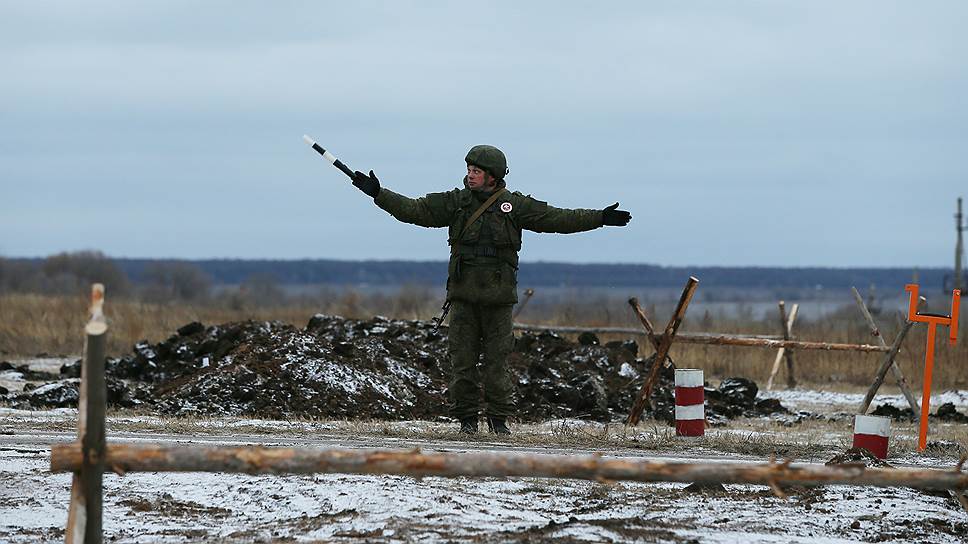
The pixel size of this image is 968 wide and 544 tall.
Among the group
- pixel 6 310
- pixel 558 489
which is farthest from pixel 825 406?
pixel 6 310

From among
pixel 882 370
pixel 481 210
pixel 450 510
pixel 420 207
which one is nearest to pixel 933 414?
pixel 882 370

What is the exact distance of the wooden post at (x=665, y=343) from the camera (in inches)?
581

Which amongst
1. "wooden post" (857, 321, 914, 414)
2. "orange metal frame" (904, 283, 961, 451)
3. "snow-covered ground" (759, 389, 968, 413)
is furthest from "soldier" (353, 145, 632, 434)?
"snow-covered ground" (759, 389, 968, 413)

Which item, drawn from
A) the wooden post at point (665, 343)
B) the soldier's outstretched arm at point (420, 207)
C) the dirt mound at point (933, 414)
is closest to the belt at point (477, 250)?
the soldier's outstretched arm at point (420, 207)

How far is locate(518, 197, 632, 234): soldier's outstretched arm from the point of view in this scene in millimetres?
12414

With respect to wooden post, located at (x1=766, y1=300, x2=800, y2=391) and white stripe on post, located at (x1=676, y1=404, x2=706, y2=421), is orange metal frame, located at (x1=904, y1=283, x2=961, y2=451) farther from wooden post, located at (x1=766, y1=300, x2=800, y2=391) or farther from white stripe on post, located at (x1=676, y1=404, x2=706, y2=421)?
wooden post, located at (x1=766, y1=300, x2=800, y2=391)

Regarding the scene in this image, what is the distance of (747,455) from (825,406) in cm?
901

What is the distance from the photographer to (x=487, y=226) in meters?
12.4

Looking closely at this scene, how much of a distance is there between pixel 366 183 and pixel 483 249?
119cm

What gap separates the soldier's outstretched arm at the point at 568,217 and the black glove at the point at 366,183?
1.32m

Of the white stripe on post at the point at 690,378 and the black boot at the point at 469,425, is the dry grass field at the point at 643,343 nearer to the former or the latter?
the white stripe on post at the point at 690,378

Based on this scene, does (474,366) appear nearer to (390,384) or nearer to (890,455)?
(890,455)

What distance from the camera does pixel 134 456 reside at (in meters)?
6.63

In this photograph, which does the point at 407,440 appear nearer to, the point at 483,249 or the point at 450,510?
the point at 483,249
